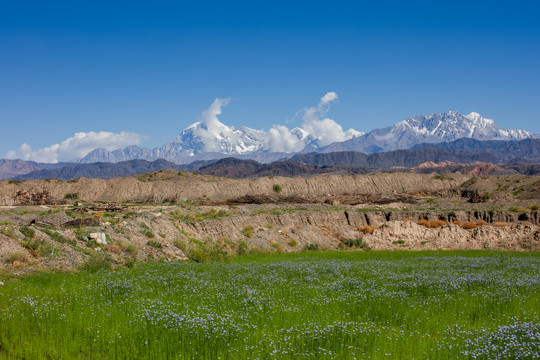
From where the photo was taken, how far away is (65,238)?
2181cm

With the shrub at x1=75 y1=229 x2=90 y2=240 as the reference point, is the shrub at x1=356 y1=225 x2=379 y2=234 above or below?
below

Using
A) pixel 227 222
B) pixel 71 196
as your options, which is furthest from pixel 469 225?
pixel 71 196

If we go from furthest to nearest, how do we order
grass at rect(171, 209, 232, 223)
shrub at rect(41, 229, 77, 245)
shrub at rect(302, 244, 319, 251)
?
grass at rect(171, 209, 232, 223), shrub at rect(302, 244, 319, 251), shrub at rect(41, 229, 77, 245)

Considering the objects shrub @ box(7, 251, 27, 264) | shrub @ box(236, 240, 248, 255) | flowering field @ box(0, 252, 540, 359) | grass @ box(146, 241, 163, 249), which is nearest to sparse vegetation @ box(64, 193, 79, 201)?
shrub @ box(236, 240, 248, 255)

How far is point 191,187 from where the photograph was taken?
88.1m

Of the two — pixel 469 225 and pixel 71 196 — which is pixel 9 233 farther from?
pixel 71 196

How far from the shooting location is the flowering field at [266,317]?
31.5 ft

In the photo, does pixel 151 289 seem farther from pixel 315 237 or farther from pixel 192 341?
pixel 315 237

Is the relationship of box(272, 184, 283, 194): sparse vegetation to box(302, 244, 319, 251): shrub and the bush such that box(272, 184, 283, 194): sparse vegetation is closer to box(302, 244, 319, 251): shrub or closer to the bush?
the bush

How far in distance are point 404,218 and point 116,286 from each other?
4224 centimetres

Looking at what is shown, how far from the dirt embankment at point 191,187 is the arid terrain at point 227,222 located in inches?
9.9

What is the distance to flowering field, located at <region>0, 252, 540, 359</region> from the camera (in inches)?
378

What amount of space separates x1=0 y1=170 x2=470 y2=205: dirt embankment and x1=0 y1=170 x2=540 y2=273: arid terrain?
0.25m

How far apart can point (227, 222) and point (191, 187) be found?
48.9 metres
